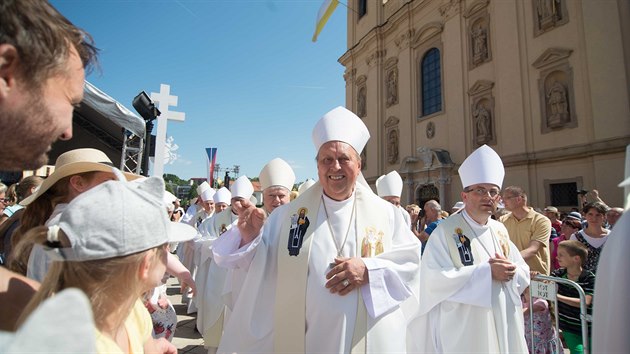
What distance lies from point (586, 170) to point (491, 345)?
42.2ft

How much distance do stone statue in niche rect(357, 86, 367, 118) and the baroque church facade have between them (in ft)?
2.66

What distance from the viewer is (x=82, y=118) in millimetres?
7961

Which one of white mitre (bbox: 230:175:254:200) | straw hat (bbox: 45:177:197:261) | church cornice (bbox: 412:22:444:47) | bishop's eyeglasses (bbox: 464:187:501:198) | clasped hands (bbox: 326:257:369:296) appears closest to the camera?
straw hat (bbox: 45:177:197:261)

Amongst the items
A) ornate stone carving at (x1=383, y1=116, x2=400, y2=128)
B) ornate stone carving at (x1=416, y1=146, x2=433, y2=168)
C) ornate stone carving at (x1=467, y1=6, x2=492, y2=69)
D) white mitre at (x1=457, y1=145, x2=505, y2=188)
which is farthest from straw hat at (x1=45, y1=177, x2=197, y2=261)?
ornate stone carving at (x1=383, y1=116, x2=400, y2=128)

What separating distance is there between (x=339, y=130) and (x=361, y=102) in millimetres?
23278

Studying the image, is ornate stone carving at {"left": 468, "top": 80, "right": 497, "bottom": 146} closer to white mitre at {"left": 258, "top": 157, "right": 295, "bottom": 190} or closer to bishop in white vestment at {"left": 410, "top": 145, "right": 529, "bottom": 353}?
bishop in white vestment at {"left": 410, "top": 145, "right": 529, "bottom": 353}

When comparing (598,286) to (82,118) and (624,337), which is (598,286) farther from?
(82,118)

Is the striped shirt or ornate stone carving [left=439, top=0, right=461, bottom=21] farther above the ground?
ornate stone carving [left=439, top=0, right=461, bottom=21]

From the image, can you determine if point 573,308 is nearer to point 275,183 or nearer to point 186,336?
point 275,183

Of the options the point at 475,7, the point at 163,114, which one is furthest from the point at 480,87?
the point at 163,114

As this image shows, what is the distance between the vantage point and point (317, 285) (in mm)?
2301

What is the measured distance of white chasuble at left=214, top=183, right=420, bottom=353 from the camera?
2227 mm

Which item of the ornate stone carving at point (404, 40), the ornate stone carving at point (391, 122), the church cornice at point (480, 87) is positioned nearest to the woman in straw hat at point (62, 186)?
the church cornice at point (480, 87)

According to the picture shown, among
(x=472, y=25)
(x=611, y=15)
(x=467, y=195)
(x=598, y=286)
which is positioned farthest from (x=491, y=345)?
(x=472, y=25)
